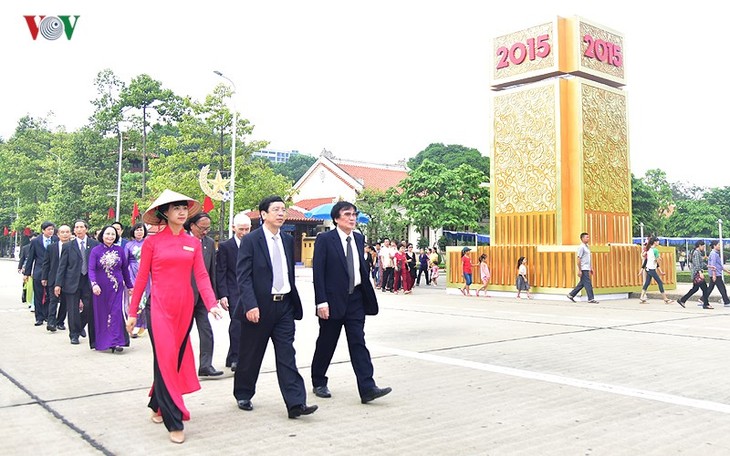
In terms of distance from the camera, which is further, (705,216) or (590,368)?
(705,216)

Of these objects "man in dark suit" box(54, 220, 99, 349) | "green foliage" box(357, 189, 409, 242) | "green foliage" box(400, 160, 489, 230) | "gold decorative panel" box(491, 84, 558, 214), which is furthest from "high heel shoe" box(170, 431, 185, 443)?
"green foliage" box(357, 189, 409, 242)

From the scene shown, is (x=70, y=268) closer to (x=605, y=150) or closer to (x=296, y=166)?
(x=605, y=150)

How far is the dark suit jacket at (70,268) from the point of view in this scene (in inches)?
322

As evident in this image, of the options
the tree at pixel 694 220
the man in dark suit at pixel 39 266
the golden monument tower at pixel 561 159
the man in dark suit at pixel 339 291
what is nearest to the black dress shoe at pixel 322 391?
the man in dark suit at pixel 339 291

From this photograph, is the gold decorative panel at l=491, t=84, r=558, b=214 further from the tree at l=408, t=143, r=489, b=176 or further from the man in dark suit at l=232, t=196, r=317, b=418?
the tree at l=408, t=143, r=489, b=176

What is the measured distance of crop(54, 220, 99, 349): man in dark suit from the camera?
8125mm

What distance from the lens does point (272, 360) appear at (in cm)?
672

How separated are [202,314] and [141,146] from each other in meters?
34.2

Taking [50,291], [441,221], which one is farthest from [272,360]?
[441,221]

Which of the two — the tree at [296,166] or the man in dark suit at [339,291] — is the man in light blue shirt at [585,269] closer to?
the man in dark suit at [339,291]

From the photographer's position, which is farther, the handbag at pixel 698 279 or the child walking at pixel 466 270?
the child walking at pixel 466 270

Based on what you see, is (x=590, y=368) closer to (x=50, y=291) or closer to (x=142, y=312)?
(x=142, y=312)

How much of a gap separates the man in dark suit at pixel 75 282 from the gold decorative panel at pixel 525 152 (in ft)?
37.6

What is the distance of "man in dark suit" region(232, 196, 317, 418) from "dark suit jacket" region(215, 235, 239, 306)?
70.1 inches
